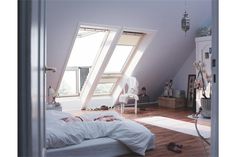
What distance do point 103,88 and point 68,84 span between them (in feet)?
3.08

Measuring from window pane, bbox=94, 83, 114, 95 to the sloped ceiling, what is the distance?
817 millimetres

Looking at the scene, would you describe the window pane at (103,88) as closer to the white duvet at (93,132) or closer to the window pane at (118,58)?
the window pane at (118,58)

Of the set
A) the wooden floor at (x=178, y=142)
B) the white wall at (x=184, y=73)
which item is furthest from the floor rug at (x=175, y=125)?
the white wall at (x=184, y=73)

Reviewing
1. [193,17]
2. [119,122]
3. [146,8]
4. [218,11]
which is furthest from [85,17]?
[218,11]

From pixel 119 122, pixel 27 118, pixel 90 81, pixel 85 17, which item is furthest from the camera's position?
pixel 90 81

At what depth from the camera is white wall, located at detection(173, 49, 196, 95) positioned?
649 centimetres

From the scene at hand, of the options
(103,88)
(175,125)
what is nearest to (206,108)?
(175,125)

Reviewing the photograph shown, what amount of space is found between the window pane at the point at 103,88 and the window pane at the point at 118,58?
1.50ft

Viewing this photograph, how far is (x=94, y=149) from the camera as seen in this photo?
2852 mm
